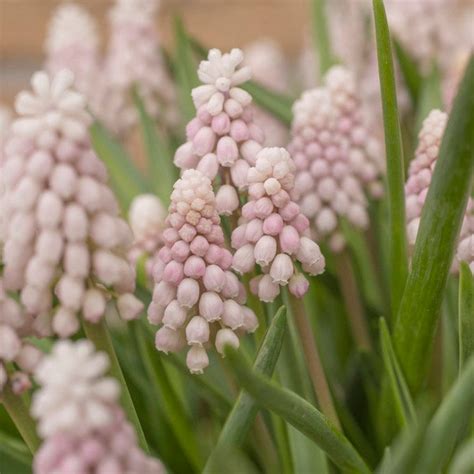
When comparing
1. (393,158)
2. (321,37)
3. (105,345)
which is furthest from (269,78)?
(105,345)

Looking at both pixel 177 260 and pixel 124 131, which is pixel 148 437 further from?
pixel 124 131

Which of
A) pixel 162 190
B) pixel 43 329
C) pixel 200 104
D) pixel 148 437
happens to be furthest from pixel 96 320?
pixel 162 190

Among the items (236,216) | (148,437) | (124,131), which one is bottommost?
(148,437)

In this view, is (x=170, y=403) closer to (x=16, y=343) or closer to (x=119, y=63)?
(x=16, y=343)

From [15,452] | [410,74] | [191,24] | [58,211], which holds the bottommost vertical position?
[15,452]

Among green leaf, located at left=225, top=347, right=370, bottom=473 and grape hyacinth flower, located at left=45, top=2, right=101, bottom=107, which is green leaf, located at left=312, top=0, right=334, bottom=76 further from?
green leaf, located at left=225, top=347, right=370, bottom=473

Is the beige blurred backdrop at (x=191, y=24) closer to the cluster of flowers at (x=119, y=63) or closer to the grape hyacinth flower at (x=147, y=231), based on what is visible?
the cluster of flowers at (x=119, y=63)
